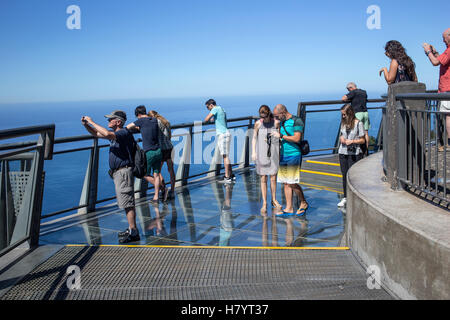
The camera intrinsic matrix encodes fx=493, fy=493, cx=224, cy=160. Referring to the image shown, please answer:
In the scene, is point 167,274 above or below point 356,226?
below

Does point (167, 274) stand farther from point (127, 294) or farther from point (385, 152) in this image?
point (385, 152)

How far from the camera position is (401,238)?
405cm

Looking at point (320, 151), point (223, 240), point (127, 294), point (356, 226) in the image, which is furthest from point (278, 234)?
point (320, 151)

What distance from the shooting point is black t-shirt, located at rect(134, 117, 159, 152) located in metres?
9.15

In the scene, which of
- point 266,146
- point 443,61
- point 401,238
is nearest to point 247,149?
point 266,146

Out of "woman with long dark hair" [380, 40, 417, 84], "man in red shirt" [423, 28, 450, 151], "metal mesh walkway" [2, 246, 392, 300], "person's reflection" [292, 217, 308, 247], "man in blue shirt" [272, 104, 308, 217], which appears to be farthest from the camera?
"man in blue shirt" [272, 104, 308, 217]

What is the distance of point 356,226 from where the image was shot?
5.19 metres

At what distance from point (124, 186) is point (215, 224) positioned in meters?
1.63

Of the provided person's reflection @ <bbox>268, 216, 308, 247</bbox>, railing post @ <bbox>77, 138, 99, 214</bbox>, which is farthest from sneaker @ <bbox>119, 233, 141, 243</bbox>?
railing post @ <bbox>77, 138, 99, 214</bbox>

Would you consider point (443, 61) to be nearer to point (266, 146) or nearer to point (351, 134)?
point (351, 134)

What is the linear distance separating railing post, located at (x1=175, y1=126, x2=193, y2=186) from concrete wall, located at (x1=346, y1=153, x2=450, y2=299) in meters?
6.25

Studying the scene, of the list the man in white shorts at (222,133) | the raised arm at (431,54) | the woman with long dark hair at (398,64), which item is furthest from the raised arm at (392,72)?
the man in white shorts at (222,133)

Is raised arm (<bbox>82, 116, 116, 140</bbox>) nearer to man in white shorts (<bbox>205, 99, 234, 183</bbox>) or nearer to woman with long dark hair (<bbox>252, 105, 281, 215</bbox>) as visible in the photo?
woman with long dark hair (<bbox>252, 105, 281, 215</bbox>)
